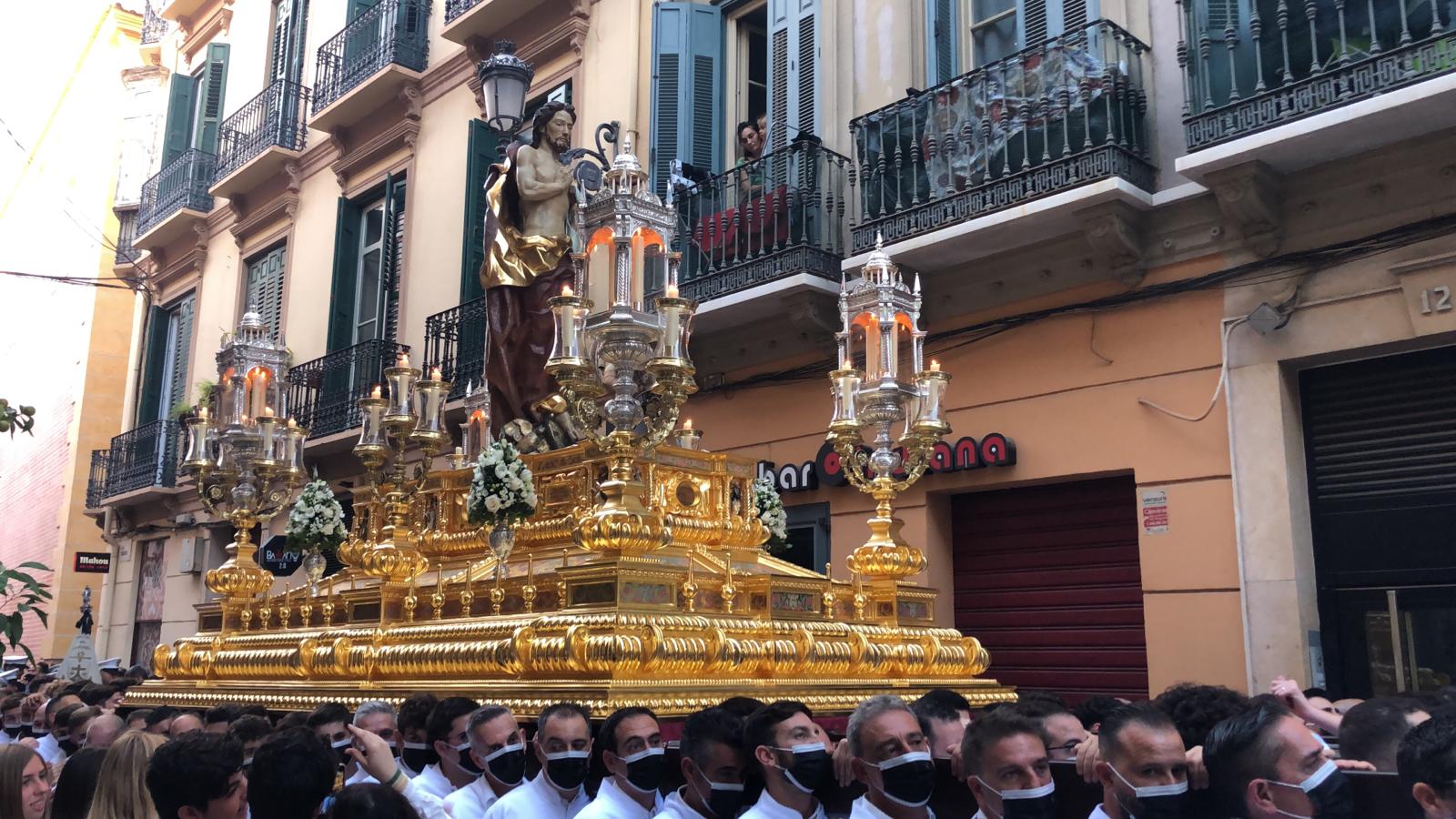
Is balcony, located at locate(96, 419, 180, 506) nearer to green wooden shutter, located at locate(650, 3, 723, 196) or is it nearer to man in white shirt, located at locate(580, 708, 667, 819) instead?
green wooden shutter, located at locate(650, 3, 723, 196)

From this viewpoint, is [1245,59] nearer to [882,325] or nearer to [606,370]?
[882,325]

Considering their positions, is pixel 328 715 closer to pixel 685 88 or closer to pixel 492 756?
pixel 492 756

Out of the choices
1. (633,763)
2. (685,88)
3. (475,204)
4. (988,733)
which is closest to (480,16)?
(475,204)

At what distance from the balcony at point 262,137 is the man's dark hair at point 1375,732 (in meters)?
16.7

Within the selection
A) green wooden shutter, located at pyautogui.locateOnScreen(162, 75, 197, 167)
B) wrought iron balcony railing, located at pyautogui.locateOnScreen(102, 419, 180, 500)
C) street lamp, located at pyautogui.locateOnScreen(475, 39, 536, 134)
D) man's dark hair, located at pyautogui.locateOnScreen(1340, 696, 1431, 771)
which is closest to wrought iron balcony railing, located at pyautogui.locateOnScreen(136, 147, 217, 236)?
green wooden shutter, located at pyautogui.locateOnScreen(162, 75, 197, 167)


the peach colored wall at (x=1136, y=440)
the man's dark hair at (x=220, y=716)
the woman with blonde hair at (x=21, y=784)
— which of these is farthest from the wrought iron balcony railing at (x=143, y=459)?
the woman with blonde hair at (x=21, y=784)

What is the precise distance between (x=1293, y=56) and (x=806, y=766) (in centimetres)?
602

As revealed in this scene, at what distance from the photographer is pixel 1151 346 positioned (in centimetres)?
855

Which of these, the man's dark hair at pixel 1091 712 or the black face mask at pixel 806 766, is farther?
the man's dark hair at pixel 1091 712

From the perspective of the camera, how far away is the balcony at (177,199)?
20141mm

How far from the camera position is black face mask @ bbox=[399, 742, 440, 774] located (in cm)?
508

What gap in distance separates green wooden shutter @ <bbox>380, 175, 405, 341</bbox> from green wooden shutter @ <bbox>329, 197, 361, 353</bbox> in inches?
36.4

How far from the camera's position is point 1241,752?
9.05 ft

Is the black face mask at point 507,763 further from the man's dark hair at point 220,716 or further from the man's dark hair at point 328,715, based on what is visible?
the man's dark hair at point 220,716
